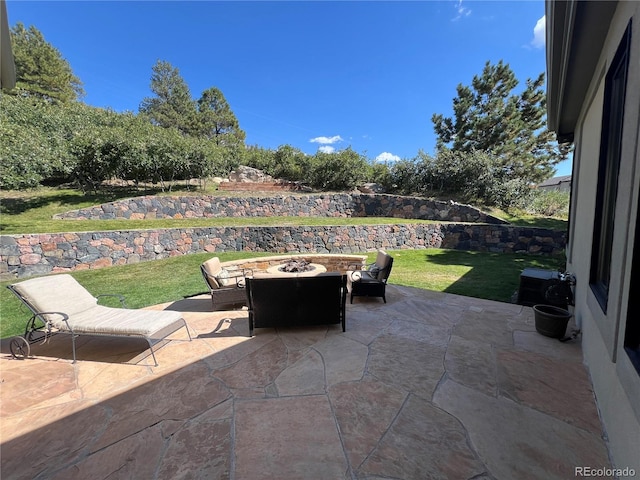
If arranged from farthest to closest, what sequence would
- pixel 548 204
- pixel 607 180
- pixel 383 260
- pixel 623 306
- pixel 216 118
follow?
pixel 216 118, pixel 548 204, pixel 383 260, pixel 607 180, pixel 623 306

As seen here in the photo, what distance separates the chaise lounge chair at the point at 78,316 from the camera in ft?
9.50

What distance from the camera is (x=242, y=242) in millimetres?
9859

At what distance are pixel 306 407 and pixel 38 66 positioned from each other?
36.0 meters

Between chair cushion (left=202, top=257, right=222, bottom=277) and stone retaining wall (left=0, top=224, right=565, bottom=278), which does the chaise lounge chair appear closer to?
chair cushion (left=202, top=257, right=222, bottom=277)

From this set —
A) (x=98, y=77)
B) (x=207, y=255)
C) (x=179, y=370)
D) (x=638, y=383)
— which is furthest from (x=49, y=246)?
(x=98, y=77)

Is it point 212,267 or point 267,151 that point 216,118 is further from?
point 212,267

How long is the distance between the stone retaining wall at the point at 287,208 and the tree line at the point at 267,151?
6.14 feet

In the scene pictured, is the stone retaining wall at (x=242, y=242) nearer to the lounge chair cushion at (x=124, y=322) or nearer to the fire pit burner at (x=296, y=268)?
the fire pit burner at (x=296, y=268)

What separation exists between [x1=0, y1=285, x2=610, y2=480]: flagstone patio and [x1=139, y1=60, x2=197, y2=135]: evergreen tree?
31.2m

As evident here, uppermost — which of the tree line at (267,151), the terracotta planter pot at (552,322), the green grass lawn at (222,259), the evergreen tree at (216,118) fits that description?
the evergreen tree at (216,118)

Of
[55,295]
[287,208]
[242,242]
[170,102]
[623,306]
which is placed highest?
[170,102]

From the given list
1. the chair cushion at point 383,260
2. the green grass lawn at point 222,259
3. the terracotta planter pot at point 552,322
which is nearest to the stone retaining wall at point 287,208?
the green grass lawn at point 222,259

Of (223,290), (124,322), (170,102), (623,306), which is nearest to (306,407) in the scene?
(623,306)

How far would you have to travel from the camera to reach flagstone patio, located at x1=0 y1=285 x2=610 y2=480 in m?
1.64
